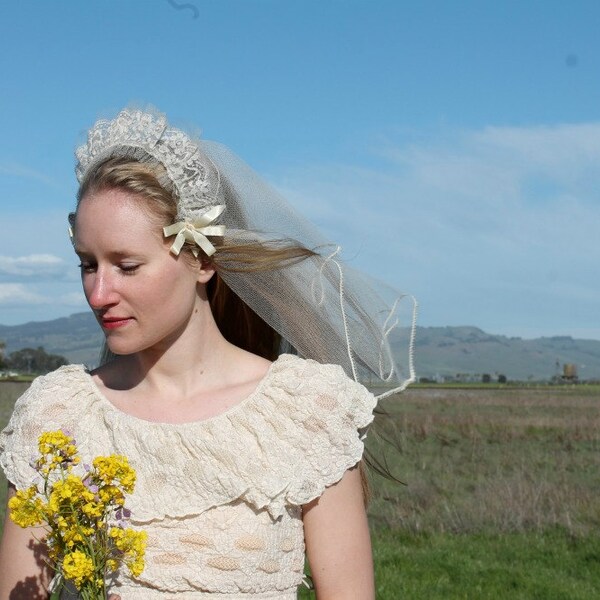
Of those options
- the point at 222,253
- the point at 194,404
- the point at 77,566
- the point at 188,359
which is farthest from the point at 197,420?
the point at 77,566

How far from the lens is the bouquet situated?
2254 mm

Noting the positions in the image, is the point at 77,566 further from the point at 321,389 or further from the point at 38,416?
the point at 321,389

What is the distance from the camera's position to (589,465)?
16.4 m

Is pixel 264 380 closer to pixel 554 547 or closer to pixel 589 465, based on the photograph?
pixel 554 547

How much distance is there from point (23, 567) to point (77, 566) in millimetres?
685

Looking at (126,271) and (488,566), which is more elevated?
(126,271)

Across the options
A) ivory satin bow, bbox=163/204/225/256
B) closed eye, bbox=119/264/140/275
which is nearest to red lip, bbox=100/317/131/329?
closed eye, bbox=119/264/140/275

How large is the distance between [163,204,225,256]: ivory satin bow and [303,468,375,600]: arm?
0.76 meters

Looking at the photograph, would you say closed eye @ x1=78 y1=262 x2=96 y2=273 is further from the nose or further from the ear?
the ear

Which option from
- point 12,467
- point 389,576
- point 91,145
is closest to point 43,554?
point 12,467

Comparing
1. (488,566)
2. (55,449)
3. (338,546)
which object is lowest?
(488,566)

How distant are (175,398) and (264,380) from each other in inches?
10.4

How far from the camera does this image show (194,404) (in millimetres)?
3057

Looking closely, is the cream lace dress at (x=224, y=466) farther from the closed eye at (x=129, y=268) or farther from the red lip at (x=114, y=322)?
the closed eye at (x=129, y=268)
